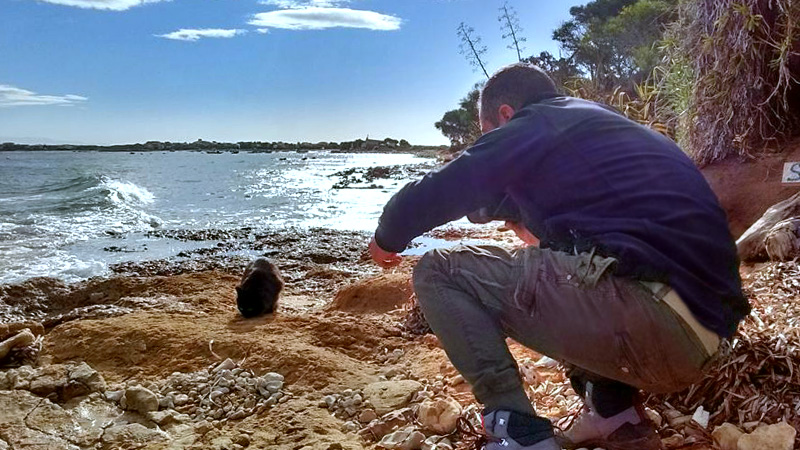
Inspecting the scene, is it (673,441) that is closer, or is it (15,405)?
(673,441)

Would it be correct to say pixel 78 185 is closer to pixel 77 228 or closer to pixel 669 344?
pixel 77 228

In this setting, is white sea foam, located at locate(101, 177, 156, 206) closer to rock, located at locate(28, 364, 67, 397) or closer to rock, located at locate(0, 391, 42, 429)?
rock, located at locate(28, 364, 67, 397)

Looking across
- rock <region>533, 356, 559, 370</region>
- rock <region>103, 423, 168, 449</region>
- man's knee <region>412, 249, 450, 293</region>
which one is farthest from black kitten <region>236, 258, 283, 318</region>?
man's knee <region>412, 249, 450, 293</region>

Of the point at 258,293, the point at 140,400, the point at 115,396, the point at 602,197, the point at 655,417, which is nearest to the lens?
the point at 602,197

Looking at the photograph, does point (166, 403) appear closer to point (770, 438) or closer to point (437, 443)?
point (437, 443)

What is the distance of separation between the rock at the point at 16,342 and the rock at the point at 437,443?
121 inches

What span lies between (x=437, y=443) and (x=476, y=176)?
3.69 feet

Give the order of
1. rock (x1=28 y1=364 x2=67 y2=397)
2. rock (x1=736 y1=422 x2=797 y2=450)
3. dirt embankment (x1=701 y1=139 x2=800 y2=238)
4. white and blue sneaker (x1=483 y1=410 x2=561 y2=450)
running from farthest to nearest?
dirt embankment (x1=701 y1=139 x2=800 y2=238), rock (x1=28 y1=364 x2=67 y2=397), rock (x1=736 y1=422 x2=797 y2=450), white and blue sneaker (x1=483 y1=410 x2=561 y2=450)

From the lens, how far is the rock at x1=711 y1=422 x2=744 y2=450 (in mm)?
2170

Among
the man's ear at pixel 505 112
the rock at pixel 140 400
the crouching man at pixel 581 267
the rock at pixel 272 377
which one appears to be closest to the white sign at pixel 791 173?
the crouching man at pixel 581 267

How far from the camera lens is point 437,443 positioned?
8.20 ft

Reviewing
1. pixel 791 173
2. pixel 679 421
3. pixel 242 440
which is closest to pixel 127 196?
pixel 242 440

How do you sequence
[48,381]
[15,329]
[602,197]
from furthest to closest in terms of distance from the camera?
[15,329], [48,381], [602,197]

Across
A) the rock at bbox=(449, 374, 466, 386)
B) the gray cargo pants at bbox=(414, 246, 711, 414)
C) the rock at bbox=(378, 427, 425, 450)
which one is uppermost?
the gray cargo pants at bbox=(414, 246, 711, 414)
